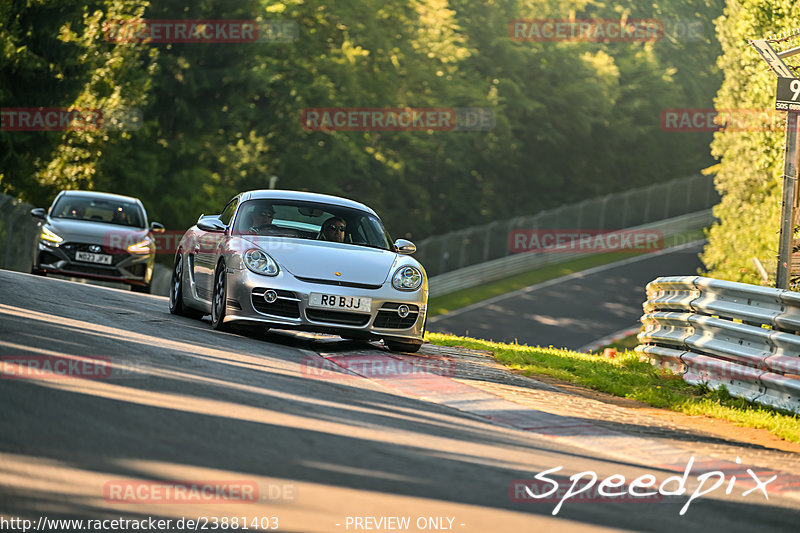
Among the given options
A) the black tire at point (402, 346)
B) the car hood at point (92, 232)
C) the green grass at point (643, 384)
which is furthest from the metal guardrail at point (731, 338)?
the car hood at point (92, 232)

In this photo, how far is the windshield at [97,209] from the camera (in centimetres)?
2031

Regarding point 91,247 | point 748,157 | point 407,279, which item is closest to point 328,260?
point 407,279

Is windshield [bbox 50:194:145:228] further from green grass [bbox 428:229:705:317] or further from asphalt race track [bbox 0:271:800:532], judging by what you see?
green grass [bbox 428:229:705:317]

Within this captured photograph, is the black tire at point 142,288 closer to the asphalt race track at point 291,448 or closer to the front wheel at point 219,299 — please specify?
the front wheel at point 219,299

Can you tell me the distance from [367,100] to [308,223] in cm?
4821

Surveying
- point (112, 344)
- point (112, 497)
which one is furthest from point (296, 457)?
point (112, 344)

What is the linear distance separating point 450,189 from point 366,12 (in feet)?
44.1

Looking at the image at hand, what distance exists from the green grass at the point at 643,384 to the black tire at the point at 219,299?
3.10 meters

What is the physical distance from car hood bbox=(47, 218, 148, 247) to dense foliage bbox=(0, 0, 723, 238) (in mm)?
14503

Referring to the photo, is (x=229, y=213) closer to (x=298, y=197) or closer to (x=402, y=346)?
(x=298, y=197)

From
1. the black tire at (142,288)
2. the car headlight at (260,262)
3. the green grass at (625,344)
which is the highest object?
the car headlight at (260,262)

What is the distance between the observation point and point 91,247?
19.2 metres

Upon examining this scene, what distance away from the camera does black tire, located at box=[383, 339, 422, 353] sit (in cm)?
1150

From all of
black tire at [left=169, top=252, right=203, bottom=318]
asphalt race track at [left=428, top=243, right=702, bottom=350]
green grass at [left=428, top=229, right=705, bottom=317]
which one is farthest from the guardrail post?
green grass at [left=428, top=229, right=705, bottom=317]
